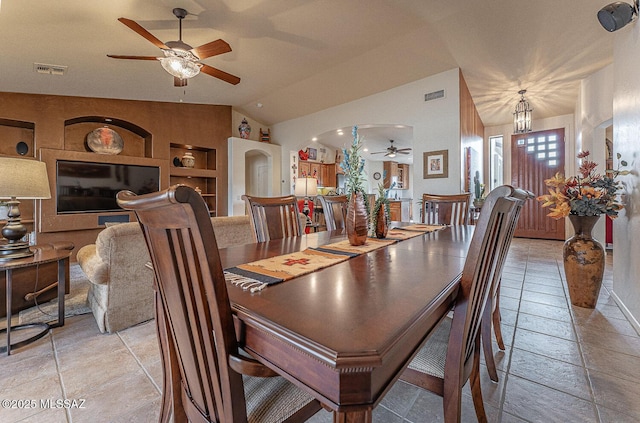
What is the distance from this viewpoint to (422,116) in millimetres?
4469

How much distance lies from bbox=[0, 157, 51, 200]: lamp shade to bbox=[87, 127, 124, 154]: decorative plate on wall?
3.69 metres

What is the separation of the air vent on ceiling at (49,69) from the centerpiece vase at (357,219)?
4.58m

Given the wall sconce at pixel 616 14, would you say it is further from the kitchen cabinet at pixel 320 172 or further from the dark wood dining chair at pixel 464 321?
the kitchen cabinet at pixel 320 172

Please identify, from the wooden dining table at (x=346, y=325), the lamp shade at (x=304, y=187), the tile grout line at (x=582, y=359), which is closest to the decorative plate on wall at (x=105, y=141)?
the lamp shade at (x=304, y=187)

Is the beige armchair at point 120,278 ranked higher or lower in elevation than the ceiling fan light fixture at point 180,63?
lower

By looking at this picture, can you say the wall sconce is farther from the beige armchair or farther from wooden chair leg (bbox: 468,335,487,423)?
the beige armchair

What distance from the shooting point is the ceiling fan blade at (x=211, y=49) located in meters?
2.86

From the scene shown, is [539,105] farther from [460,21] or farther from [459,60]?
[460,21]

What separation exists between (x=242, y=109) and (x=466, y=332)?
22.4 ft

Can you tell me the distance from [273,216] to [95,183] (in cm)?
478

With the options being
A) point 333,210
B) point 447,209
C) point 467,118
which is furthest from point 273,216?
point 467,118

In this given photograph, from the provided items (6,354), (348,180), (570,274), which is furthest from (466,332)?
(6,354)

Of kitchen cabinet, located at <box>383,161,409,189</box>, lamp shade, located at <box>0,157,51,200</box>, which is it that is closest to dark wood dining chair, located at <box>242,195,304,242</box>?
lamp shade, located at <box>0,157,51,200</box>

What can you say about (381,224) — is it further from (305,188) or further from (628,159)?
(305,188)
